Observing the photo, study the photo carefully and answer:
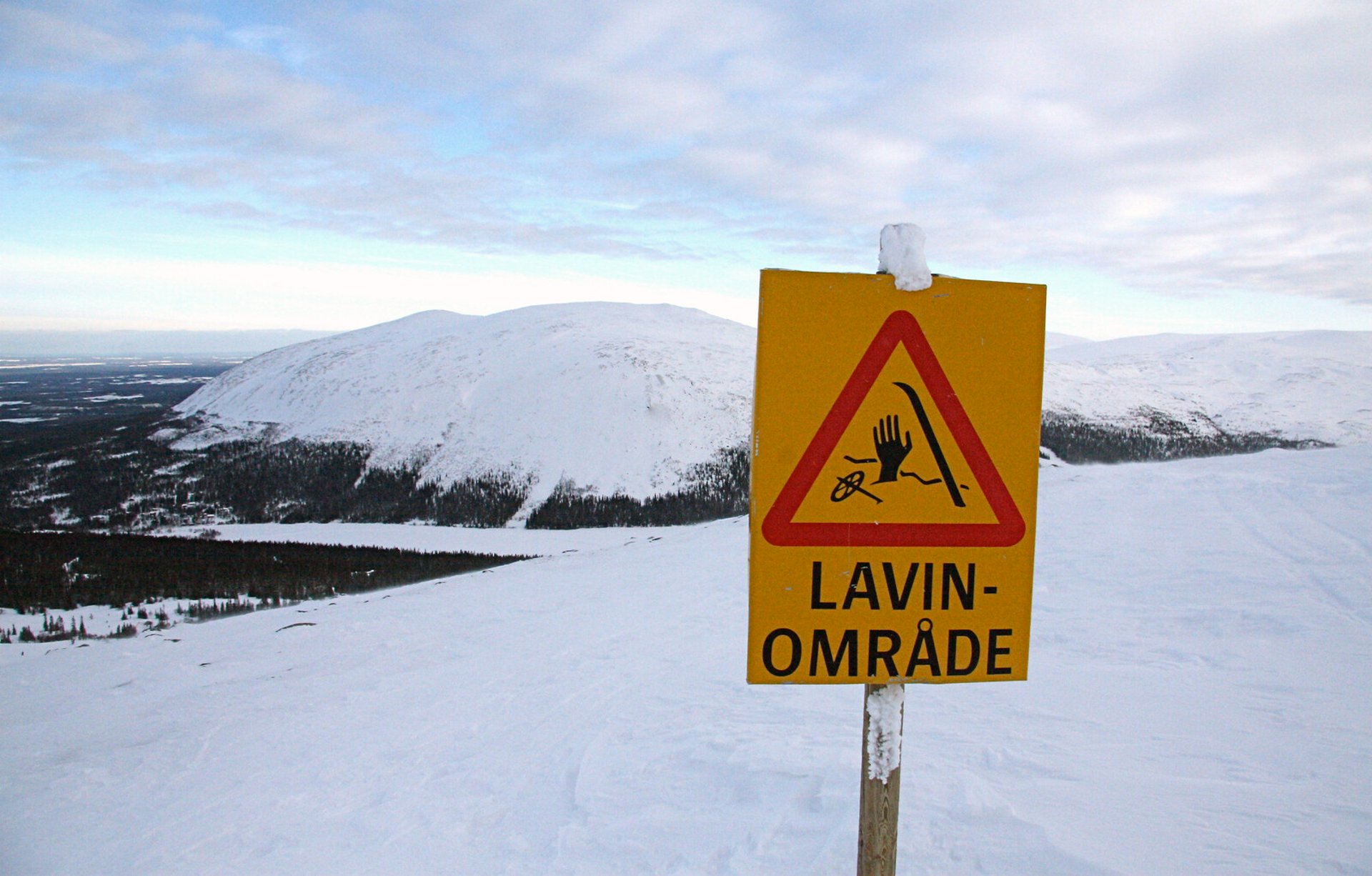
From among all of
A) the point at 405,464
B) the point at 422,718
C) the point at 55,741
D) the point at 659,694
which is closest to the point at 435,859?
the point at 659,694

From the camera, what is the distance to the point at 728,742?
6309mm

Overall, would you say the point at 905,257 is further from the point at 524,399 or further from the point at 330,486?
the point at 524,399

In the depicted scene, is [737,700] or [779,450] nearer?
[779,450]

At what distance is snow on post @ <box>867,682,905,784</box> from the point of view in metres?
2.40

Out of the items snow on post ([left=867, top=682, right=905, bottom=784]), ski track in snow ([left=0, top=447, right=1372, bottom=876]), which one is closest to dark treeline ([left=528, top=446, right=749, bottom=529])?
ski track in snow ([left=0, top=447, right=1372, bottom=876])

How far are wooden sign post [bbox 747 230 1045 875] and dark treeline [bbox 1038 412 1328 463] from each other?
90680 millimetres

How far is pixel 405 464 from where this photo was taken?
9019 centimetres

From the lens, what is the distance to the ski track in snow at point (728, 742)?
175 inches

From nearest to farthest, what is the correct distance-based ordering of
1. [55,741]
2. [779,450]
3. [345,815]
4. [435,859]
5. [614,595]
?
[779,450], [435,859], [345,815], [55,741], [614,595]

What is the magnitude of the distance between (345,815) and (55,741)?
8229 millimetres

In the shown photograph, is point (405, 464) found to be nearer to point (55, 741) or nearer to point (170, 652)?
point (170, 652)

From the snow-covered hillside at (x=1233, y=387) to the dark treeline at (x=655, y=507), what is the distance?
41.6 m

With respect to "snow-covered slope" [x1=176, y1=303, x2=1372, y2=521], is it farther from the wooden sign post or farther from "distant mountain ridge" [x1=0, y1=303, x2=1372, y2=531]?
the wooden sign post

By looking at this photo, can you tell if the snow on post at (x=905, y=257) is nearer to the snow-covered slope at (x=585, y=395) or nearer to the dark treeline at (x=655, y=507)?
the dark treeline at (x=655, y=507)
